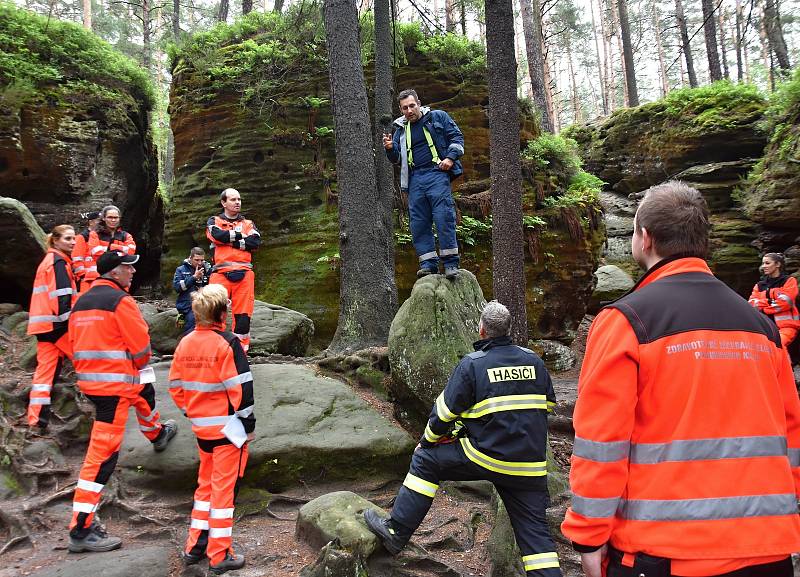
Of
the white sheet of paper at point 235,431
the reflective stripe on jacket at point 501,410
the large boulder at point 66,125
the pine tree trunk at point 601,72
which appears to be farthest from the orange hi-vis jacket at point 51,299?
the pine tree trunk at point 601,72

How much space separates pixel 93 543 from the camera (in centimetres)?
458

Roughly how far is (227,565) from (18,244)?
28.5 ft

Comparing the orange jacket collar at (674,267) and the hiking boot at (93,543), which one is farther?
the hiking boot at (93,543)

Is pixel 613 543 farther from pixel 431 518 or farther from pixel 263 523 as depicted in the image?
pixel 263 523

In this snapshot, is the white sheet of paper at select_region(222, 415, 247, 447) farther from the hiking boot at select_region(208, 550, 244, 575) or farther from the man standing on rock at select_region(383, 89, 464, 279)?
the man standing on rock at select_region(383, 89, 464, 279)

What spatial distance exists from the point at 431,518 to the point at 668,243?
180 inches

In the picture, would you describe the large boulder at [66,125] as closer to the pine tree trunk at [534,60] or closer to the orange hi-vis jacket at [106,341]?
the orange hi-vis jacket at [106,341]

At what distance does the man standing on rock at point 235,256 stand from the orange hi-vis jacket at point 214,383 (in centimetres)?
296

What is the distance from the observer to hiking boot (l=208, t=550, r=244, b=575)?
4.27 metres

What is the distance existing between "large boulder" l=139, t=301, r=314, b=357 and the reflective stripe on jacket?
5497 mm

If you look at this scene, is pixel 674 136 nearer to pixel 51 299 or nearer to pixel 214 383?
pixel 214 383

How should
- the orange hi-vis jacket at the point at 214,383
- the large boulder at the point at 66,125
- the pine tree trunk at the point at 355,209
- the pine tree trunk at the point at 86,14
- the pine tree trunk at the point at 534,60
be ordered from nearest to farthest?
the orange hi-vis jacket at the point at 214,383
the pine tree trunk at the point at 355,209
the large boulder at the point at 66,125
the pine tree trunk at the point at 534,60
the pine tree trunk at the point at 86,14

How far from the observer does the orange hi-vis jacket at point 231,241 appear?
7309 millimetres

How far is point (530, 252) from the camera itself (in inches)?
462
